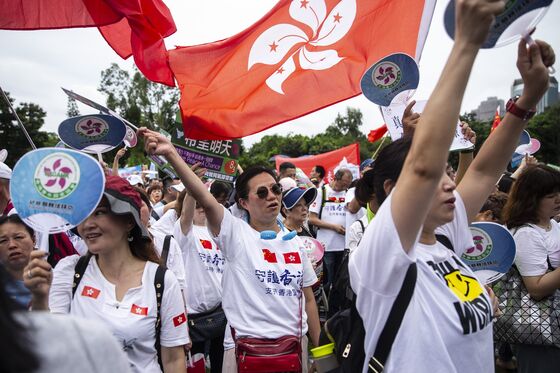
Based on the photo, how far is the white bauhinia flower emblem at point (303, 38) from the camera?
4.15m

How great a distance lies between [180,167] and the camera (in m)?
2.66

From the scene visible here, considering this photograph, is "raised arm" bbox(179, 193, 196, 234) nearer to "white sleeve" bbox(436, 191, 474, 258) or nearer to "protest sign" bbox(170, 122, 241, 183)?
"protest sign" bbox(170, 122, 241, 183)

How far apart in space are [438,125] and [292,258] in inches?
82.4

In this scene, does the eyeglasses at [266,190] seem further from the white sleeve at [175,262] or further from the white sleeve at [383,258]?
the white sleeve at [383,258]

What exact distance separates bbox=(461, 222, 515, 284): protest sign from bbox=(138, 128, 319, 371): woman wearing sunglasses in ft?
3.85

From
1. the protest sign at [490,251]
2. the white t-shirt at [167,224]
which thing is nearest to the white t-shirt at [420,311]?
the protest sign at [490,251]

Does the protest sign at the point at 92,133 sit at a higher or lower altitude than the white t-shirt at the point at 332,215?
higher

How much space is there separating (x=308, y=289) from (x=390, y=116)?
4.68 ft

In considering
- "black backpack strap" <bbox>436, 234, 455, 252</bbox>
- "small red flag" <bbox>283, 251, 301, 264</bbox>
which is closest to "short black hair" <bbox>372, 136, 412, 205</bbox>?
"black backpack strap" <bbox>436, 234, 455, 252</bbox>

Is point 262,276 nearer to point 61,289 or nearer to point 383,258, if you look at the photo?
point 61,289

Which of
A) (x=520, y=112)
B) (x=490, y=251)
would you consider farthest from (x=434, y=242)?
(x=490, y=251)

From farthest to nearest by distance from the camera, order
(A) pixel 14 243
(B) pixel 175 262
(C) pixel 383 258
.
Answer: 1. (B) pixel 175 262
2. (A) pixel 14 243
3. (C) pixel 383 258

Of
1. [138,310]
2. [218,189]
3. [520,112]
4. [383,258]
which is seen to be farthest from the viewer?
[218,189]

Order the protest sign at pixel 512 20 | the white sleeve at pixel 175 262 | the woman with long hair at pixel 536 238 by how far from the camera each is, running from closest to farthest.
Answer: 1. the protest sign at pixel 512 20
2. the woman with long hair at pixel 536 238
3. the white sleeve at pixel 175 262
